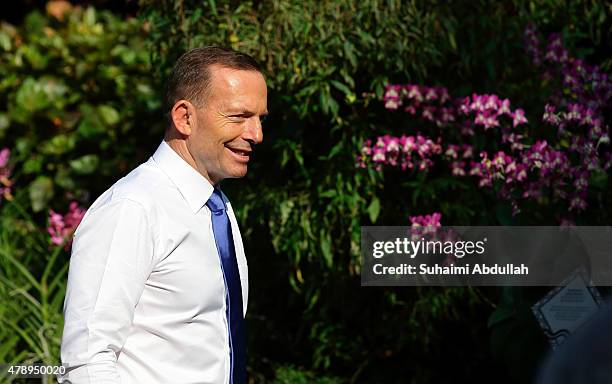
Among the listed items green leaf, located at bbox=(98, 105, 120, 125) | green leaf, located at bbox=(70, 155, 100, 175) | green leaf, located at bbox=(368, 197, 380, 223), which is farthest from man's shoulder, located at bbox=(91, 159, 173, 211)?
green leaf, located at bbox=(98, 105, 120, 125)

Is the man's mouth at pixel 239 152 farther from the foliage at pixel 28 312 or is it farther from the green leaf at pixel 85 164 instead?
the green leaf at pixel 85 164

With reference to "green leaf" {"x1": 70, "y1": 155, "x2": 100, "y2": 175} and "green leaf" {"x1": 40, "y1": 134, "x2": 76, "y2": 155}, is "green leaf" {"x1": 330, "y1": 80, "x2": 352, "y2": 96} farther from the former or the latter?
"green leaf" {"x1": 40, "y1": 134, "x2": 76, "y2": 155}

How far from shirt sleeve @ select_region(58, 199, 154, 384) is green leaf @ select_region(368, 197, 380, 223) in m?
2.26

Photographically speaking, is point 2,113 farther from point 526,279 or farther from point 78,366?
point 78,366

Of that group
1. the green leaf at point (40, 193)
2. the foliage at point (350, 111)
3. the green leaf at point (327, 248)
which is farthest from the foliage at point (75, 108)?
the green leaf at point (327, 248)

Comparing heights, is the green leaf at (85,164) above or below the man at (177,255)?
above

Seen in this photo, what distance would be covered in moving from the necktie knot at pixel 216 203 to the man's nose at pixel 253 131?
6.6 inches

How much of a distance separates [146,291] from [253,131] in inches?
19.5

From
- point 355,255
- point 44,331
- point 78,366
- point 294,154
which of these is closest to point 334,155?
point 294,154

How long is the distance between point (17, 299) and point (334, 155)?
1649 mm

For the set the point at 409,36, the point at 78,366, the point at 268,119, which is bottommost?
the point at 78,366

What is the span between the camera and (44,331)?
4.11 m

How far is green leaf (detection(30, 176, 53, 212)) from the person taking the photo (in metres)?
5.65

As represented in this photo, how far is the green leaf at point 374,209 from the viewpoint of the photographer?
404cm
